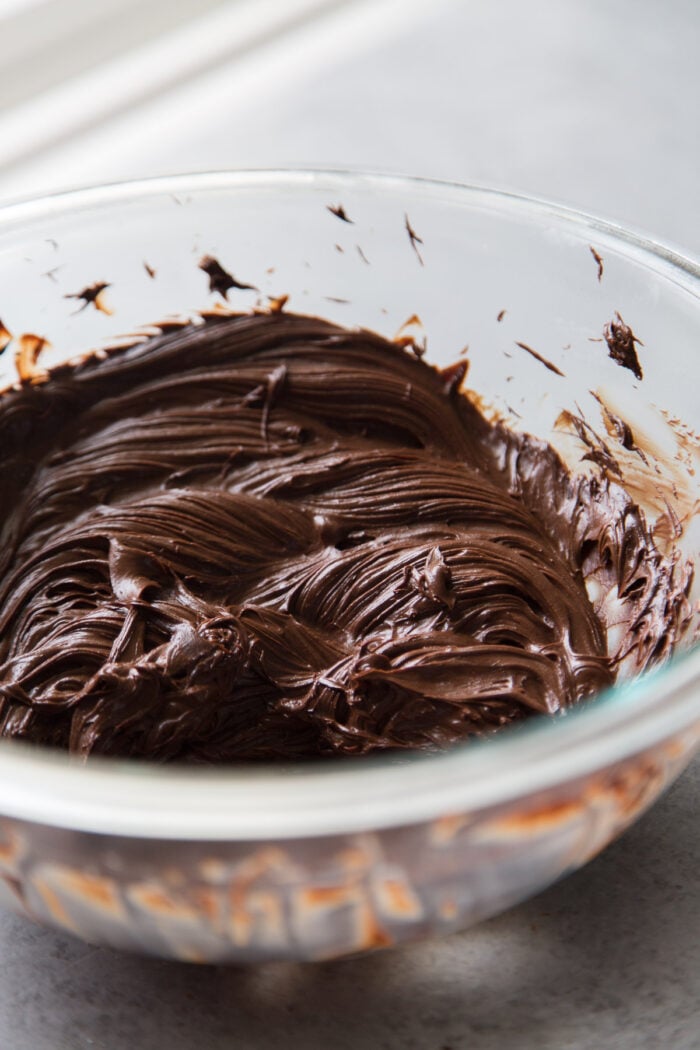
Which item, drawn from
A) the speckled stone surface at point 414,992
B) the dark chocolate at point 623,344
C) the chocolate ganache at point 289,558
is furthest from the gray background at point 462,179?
the chocolate ganache at point 289,558

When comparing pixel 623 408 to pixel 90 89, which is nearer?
→ pixel 623 408

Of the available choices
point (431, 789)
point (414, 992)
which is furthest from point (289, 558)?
point (431, 789)

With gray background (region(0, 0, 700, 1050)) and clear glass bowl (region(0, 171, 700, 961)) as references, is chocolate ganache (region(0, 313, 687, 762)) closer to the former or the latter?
clear glass bowl (region(0, 171, 700, 961))

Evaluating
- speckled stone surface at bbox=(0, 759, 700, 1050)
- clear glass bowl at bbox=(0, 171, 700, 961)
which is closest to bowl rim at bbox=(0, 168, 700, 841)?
clear glass bowl at bbox=(0, 171, 700, 961)

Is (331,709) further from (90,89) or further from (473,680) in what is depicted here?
(90,89)

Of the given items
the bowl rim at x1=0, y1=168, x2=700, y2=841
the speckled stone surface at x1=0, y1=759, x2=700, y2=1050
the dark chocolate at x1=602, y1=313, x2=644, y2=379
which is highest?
the bowl rim at x1=0, y1=168, x2=700, y2=841

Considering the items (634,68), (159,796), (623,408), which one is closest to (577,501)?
(623,408)

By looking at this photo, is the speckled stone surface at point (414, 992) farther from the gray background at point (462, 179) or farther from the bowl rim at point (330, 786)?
the bowl rim at point (330, 786)
